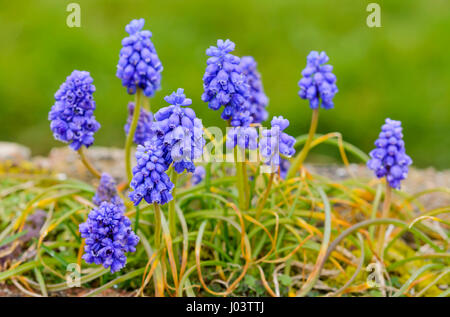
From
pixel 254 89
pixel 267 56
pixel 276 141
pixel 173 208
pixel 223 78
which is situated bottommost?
pixel 173 208

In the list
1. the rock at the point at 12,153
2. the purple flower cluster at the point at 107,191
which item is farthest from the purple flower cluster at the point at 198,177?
the rock at the point at 12,153

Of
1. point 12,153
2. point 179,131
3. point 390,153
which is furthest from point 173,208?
point 12,153

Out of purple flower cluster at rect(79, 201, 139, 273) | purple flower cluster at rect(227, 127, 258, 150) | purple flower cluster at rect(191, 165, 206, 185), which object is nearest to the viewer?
purple flower cluster at rect(79, 201, 139, 273)

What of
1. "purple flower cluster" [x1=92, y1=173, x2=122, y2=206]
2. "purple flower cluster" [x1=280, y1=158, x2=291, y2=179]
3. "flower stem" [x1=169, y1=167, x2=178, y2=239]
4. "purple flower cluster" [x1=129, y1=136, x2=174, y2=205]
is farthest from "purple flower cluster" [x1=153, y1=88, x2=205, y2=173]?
"purple flower cluster" [x1=280, y1=158, x2=291, y2=179]

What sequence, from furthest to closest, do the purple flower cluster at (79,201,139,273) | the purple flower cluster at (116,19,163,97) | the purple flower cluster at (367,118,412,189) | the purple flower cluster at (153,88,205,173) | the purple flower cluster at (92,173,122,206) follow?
the purple flower cluster at (92,173,122,206), the purple flower cluster at (367,118,412,189), the purple flower cluster at (116,19,163,97), the purple flower cluster at (79,201,139,273), the purple flower cluster at (153,88,205,173)

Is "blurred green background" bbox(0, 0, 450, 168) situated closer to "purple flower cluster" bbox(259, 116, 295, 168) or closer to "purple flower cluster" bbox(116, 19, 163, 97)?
"purple flower cluster" bbox(116, 19, 163, 97)

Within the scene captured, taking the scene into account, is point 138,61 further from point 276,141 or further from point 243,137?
point 276,141

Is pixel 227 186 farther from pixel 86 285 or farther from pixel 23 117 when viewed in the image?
pixel 23 117
